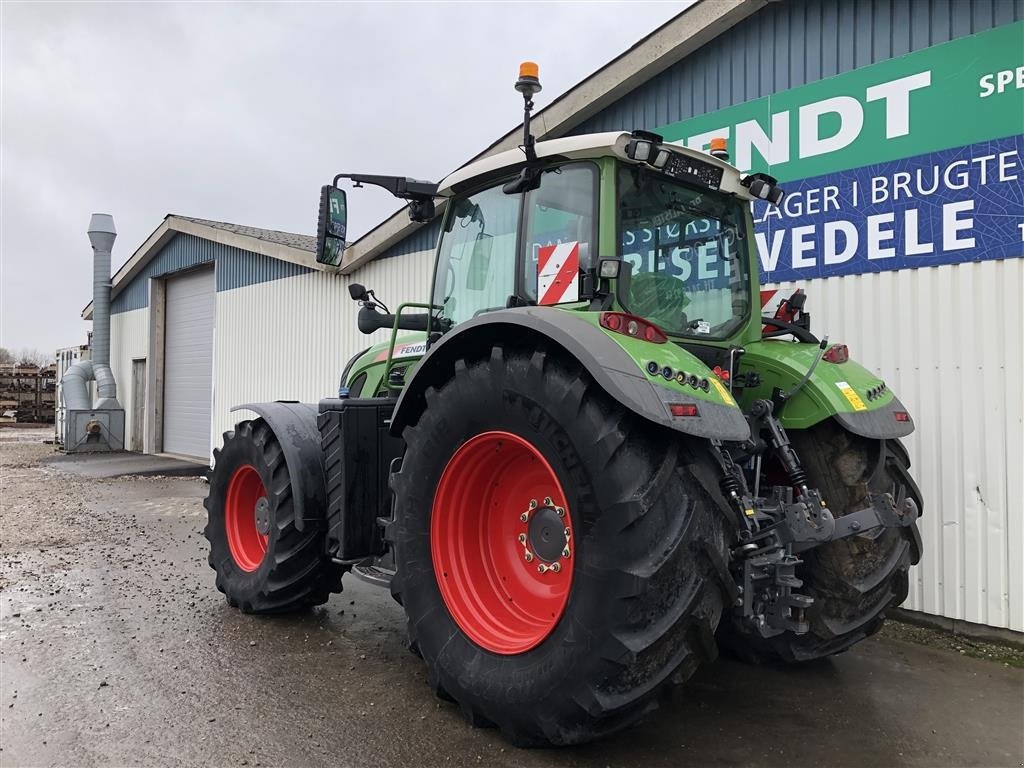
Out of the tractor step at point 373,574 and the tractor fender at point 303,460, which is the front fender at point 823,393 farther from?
the tractor fender at point 303,460

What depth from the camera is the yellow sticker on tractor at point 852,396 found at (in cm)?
355

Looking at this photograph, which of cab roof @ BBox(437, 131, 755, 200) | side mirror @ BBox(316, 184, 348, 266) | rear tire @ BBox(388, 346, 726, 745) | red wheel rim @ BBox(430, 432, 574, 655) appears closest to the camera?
rear tire @ BBox(388, 346, 726, 745)

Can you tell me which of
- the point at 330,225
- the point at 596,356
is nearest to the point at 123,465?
the point at 330,225

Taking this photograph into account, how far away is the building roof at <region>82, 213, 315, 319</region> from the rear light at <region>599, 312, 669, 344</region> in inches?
332

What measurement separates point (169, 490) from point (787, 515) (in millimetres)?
10190

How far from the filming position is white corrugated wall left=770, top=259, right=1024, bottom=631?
4512 millimetres

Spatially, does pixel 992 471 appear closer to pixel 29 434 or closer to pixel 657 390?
pixel 657 390

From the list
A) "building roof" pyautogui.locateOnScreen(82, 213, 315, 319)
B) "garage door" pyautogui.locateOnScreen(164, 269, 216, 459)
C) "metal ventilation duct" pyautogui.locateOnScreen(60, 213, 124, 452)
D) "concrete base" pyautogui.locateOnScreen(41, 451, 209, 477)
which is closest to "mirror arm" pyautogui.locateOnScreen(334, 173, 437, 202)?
"building roof" pyautogui.locateOnScreen(82, 213, 315, 319)

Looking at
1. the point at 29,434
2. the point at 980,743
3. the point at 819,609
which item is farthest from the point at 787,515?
the point at 29,434

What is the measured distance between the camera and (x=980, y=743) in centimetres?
325

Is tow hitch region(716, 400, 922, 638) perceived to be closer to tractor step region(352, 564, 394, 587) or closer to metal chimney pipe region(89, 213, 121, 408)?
tractor step region(352, 564, 394, 587)

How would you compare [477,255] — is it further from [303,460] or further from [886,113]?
[886,113]

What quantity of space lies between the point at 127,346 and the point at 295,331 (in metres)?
8.75

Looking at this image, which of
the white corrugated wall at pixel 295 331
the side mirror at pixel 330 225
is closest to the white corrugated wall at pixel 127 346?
the white corrugated wall at pixel 295 331
